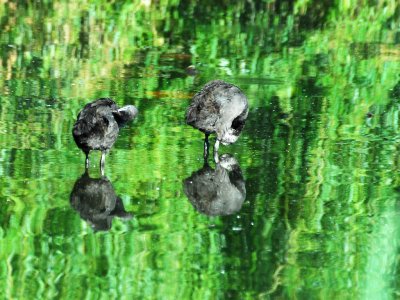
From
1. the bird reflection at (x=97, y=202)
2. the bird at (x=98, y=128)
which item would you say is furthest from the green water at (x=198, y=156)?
the bird at (x=98, y=128)

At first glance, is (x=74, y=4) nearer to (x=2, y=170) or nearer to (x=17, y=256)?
(x=2, y=170)

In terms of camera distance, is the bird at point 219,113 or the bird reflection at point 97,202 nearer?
the bird reflection at point 97,202

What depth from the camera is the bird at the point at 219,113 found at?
9008mm

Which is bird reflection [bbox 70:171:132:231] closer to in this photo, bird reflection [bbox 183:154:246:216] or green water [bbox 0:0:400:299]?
green water [bbox 0:0:400:299]

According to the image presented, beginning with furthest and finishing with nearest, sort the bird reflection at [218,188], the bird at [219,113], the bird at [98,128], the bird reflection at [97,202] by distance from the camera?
the bird at [219,113]
the bird at [98,128]
the bird reflection at [218,188]
the bird reflection at [97,202]

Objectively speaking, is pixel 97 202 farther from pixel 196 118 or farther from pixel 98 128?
pixel 196 118

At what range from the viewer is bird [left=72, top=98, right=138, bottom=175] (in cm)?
850

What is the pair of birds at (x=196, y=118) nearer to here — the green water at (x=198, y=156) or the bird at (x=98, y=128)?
the bird at (x=98, y=128)

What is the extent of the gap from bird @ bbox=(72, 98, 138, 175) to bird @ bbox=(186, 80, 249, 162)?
0.63 meters

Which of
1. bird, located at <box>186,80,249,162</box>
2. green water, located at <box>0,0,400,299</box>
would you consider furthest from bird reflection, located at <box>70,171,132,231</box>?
bird, located at <box>186,80,249,162</box>

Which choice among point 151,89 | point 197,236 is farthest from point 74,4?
point 197,236

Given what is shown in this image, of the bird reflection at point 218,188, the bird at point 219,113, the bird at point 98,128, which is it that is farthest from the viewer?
the bird at point 219,113

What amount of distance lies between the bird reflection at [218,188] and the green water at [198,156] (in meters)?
0.07

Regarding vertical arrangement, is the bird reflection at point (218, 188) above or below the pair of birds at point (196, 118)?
below
